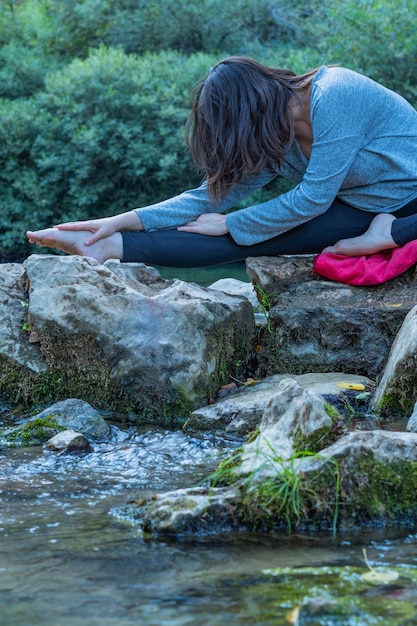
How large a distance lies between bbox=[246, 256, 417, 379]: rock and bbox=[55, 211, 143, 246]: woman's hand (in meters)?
0.67

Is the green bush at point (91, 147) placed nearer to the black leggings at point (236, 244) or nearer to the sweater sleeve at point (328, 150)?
the black leggings at point (236, 244)

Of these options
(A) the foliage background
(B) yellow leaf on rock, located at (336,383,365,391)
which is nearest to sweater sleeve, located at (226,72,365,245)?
(B) yellow leaf on rock, located at (336,383,365,391)

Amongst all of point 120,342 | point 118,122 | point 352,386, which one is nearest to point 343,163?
point 352,386

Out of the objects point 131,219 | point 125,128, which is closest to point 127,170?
point 125,128

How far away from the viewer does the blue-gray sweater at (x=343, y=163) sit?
4.18 m

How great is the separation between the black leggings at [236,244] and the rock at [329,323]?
0.13m

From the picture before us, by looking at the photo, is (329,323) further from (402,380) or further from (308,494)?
(308,494)

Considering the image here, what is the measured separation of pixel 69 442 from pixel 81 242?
137 cm

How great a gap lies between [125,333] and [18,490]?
1.24 metres

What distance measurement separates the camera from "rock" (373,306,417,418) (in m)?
3.65

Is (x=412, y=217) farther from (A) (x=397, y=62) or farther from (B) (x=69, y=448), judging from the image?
(A) (x=397, y=62)

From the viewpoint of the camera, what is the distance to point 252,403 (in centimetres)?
384

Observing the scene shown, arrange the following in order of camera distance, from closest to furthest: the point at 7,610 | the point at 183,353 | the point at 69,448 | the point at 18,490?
the point at 7,610, the point at 18,490, the point at 69,448, the point at 183,353

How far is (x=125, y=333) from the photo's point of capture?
4160 millimetres
